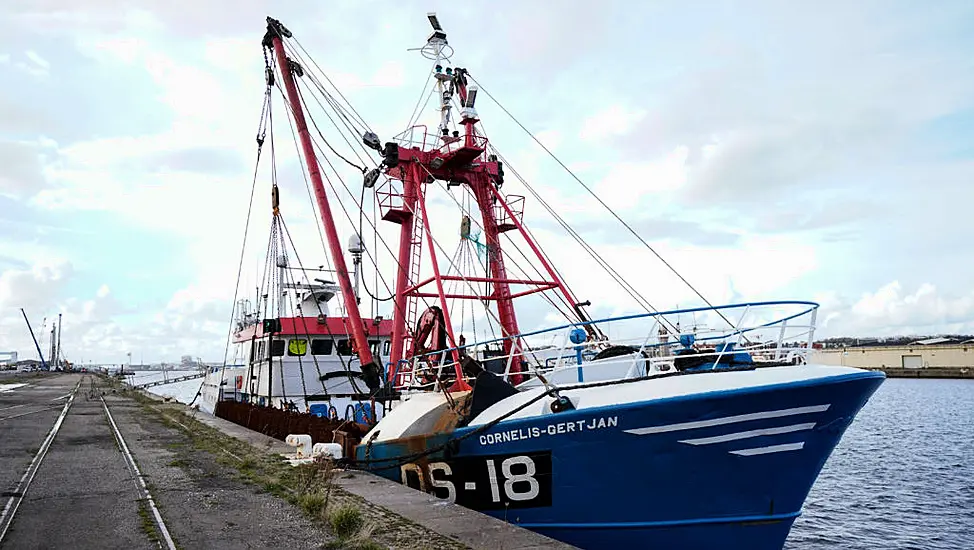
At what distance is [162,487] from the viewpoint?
35.6 feet

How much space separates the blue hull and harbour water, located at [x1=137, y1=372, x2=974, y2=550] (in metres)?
6.83

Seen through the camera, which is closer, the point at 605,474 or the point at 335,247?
the point at 605,474

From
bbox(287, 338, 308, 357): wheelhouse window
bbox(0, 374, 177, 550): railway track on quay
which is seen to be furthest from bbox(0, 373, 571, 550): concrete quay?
bbox(287, 338, 308, 357): wheelhouse window

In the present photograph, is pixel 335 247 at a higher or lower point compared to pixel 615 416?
higher

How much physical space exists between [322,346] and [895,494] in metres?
18.4

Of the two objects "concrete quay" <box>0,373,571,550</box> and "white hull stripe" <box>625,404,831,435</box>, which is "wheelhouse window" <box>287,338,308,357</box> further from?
"white hull stripe" <box>625,404,831,435</box>

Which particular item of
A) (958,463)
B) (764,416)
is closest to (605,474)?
(764,416)

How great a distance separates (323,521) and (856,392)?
22.3 ft

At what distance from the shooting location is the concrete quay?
25.7 feet

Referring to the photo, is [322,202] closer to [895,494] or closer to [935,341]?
[895,494]

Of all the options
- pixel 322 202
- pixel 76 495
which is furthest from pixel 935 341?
pixel 76 495

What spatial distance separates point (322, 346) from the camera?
24609 millimetres

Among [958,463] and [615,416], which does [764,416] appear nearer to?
[615,416]

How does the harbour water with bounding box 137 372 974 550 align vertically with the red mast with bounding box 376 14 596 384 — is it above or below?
below
